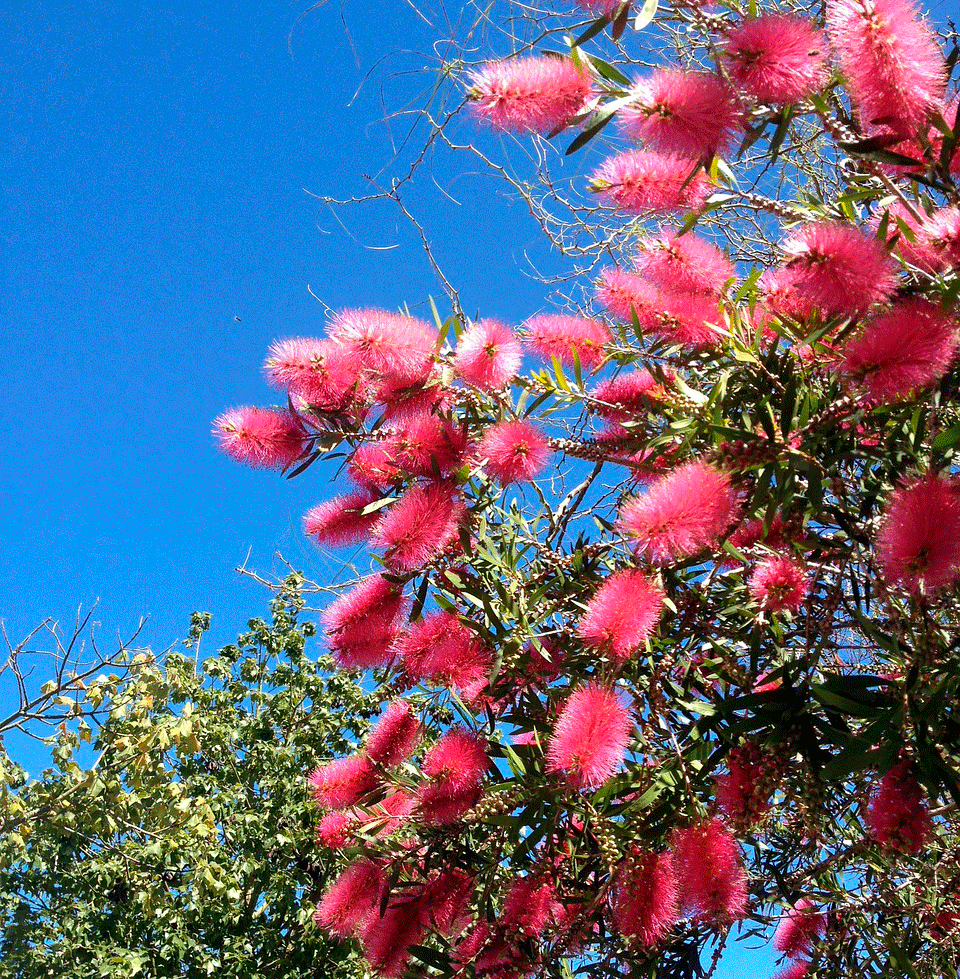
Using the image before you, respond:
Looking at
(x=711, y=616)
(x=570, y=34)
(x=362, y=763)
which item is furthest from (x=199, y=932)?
(x=570, y=34)

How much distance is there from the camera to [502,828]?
2.30 metres

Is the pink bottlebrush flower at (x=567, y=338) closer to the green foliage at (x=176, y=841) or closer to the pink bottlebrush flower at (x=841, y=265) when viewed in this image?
the pink bottlebrush flower at (x=841, y=265)

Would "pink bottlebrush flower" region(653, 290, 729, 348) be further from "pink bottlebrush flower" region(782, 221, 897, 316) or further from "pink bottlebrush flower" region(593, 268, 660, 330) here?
"pink bottlebrush flower" region(782, 221, 897, 316)

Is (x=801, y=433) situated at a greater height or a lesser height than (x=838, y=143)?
lesser

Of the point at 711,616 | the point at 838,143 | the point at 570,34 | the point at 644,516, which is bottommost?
the point at 644,516

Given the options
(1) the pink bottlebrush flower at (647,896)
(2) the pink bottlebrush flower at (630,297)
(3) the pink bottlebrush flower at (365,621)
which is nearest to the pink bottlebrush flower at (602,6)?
(2) the pink bottlebrush flower at (630,297)

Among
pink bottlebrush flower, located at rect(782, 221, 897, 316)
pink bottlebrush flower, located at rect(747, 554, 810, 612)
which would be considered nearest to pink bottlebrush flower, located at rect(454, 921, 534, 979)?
pink bottlebrush flower, located at rect(747, 554, 810, 612)

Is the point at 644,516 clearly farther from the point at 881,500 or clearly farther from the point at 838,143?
the point at 838,143

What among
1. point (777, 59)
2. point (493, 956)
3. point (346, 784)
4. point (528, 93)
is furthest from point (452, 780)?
point (777, 59)

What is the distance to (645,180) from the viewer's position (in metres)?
1.87

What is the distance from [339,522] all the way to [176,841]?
3.62 meters

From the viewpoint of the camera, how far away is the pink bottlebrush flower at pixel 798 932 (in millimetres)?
2984

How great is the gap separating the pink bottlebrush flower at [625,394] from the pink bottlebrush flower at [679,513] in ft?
1.60

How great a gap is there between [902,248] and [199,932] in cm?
538
